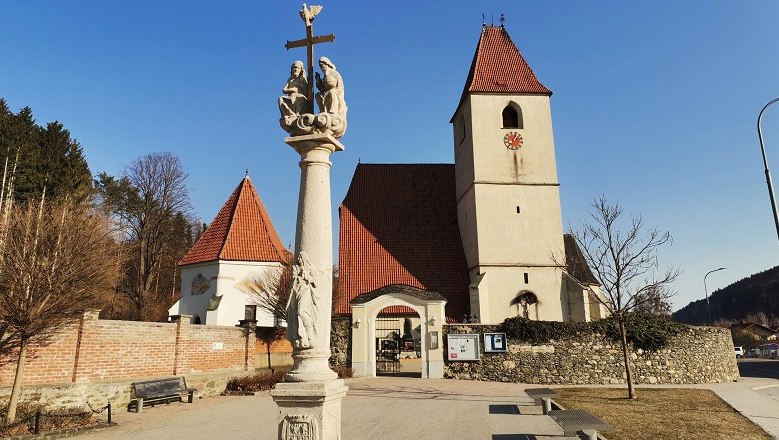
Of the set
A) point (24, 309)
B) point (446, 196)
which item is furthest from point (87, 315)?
point (446, 196)

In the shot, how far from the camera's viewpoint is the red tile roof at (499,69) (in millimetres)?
26725

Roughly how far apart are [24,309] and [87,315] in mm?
2161

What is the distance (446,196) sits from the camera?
29203 millimetres

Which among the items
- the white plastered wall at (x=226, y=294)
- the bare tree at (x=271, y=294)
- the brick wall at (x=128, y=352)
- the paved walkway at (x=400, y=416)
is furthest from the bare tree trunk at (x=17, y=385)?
the white plastered wall at (x=226, y=294)

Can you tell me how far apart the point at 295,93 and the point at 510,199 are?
20199 millimetres

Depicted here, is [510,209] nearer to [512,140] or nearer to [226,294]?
[512,140]

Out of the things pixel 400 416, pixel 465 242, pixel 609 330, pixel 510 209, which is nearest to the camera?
pixel 400 416

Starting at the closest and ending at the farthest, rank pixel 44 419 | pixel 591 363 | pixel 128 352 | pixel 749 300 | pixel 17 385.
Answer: pixel 17 385, pixel 44 419, pixel 128 352, pixel 591 363, pixel 749 300

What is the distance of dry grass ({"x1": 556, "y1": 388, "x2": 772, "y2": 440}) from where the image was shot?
9109 mm

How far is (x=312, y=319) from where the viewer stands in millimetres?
5379

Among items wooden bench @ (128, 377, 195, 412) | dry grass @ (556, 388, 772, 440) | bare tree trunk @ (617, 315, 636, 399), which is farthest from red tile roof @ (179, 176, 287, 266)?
bare tree trunk @ (617, 315, 636, 399)

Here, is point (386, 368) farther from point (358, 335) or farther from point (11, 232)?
point (11, 232)

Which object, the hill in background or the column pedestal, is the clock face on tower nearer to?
the column pedestal

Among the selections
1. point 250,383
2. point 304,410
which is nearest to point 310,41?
point 304,410
